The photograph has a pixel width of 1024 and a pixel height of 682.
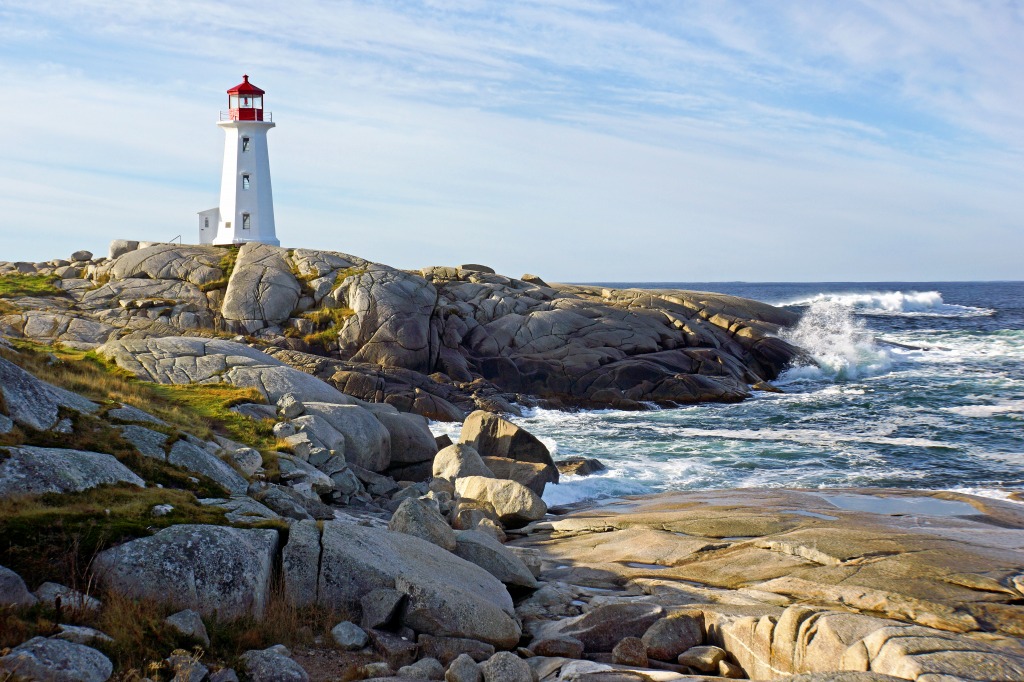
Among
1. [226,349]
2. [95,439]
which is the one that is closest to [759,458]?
[226,349]

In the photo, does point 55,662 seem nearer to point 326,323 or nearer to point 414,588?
point 414,588

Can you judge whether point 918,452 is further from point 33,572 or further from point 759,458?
point 33,572

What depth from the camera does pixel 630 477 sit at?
24.7 metres

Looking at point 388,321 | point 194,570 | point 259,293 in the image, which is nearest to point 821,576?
point 194,570

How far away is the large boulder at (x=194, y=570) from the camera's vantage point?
855 cm

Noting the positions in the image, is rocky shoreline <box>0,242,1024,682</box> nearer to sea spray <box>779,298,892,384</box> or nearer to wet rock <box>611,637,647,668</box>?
wet rock <box>611,637,647,668</box>

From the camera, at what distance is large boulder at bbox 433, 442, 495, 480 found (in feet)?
66.9

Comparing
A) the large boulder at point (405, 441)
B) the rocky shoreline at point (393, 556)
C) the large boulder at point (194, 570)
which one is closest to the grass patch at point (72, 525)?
the rocky shoreline at point (393, 556)

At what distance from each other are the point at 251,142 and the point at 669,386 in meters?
29.9

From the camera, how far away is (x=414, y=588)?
968 centimetres

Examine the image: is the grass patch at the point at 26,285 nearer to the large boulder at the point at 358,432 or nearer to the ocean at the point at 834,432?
the ocean at the point at 834,432

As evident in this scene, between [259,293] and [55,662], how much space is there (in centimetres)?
3604

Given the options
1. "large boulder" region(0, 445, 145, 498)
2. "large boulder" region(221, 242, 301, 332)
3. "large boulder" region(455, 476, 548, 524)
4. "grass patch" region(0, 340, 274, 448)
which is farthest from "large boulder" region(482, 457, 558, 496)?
"large boulder" region(221, 242, 301, 332)

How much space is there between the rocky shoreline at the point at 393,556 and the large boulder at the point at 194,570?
2cm
